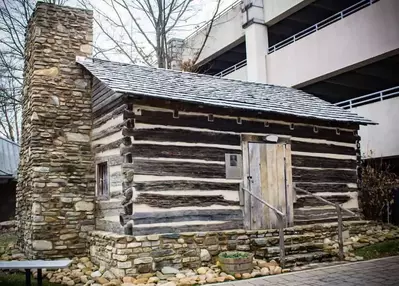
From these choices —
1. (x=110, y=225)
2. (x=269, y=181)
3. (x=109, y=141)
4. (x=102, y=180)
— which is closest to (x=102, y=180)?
(x=102, y=180)

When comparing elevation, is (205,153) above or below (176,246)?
above

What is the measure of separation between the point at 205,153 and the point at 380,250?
4619mm

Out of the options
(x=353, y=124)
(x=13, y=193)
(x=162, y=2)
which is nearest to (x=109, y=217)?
(x=353, y=124)

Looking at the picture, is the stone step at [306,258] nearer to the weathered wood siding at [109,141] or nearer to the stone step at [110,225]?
the stone step at [110,225]

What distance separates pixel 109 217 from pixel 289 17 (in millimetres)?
13604

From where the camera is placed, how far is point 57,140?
9859mm

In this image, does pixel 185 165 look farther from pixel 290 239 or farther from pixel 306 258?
pixel 306 258

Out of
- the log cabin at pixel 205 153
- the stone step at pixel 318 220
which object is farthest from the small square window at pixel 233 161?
the stone step at pixel 318 220

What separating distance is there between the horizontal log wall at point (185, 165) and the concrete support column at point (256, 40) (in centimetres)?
886

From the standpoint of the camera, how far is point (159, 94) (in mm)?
8281

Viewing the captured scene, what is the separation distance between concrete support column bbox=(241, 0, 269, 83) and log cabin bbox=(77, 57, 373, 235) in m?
7.69

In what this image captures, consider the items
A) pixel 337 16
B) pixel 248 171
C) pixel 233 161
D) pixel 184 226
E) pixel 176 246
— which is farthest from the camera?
pixel 337 16

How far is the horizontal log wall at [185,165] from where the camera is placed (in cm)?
812

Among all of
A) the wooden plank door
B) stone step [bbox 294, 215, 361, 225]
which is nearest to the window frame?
the wooden plank door
